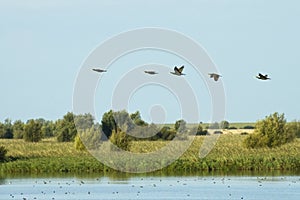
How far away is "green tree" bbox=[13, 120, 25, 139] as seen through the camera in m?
110

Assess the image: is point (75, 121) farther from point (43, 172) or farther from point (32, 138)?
point (43, 172)

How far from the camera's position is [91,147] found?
6106 cm

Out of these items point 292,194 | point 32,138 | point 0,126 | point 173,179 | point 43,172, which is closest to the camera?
point 292,194

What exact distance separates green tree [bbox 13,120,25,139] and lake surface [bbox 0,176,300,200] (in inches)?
2686

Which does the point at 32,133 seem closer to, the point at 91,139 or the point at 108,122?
the point at 108,122

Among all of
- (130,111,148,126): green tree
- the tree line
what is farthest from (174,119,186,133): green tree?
(130,111,148,126): green tree

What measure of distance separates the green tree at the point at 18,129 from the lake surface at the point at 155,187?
2686 inches

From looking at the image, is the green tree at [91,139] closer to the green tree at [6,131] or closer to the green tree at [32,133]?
the green tree at [32,133]

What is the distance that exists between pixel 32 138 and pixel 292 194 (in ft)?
207

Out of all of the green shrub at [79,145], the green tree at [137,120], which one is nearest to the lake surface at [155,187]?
the green shrub at [79,145]

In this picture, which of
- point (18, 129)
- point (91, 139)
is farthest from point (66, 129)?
point (91, 139)

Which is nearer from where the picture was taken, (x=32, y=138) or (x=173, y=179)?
(x=173, y=179)

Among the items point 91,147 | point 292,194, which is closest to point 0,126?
point 91,147

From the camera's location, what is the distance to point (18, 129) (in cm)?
11225
